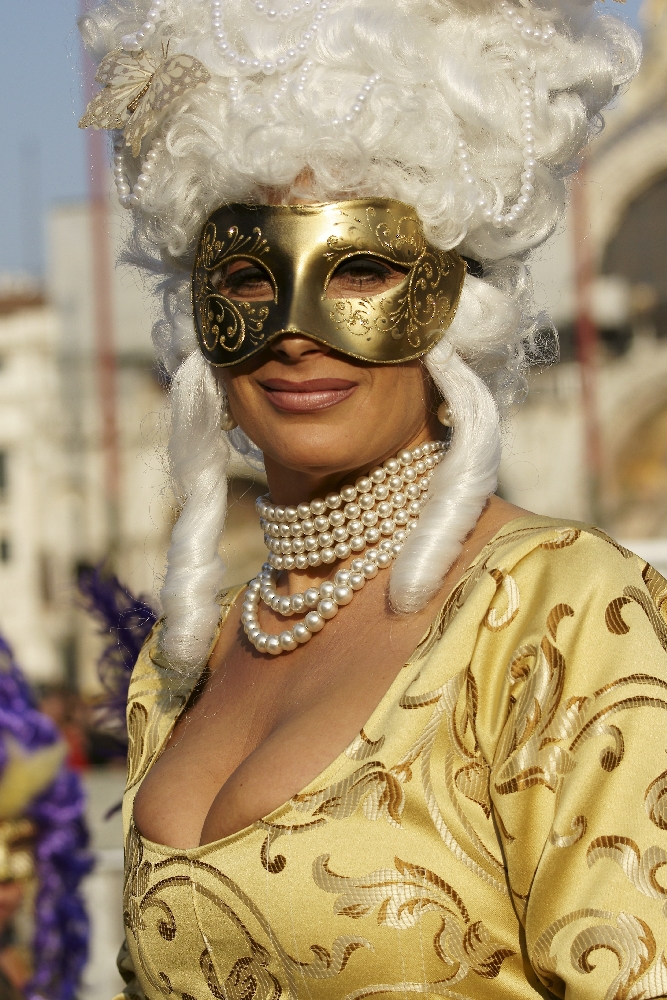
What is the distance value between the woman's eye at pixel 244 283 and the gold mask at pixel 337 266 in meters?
0.03

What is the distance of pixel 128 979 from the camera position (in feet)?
6.35

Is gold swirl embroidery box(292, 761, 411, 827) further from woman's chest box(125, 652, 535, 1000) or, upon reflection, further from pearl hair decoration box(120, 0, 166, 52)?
pearl hair decoration box(120, 0, 166, 52)

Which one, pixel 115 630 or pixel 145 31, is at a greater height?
pixel 145 31

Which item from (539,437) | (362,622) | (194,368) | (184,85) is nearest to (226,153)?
(184,85)

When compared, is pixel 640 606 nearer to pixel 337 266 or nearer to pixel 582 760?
pixel 582 760

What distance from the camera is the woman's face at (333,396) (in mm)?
1596

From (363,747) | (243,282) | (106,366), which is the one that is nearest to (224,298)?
(243,282)

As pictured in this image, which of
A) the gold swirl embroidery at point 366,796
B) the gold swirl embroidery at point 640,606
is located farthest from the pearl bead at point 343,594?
the gold swirl embroidery at point 640,606

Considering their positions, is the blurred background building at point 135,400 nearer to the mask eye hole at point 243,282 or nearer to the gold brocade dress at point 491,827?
the mask eye hole at point 243,282

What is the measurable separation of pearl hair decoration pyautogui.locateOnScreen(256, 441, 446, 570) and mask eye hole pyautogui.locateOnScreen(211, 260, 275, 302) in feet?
0.94

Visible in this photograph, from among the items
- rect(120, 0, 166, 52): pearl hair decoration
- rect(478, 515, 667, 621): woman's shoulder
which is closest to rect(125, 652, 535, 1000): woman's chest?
rect(478, 515, 667, 621): woman's shoulder

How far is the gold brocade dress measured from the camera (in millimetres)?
1209

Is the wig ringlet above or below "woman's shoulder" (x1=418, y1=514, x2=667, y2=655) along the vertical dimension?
above

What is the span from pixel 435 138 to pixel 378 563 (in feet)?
1.85
